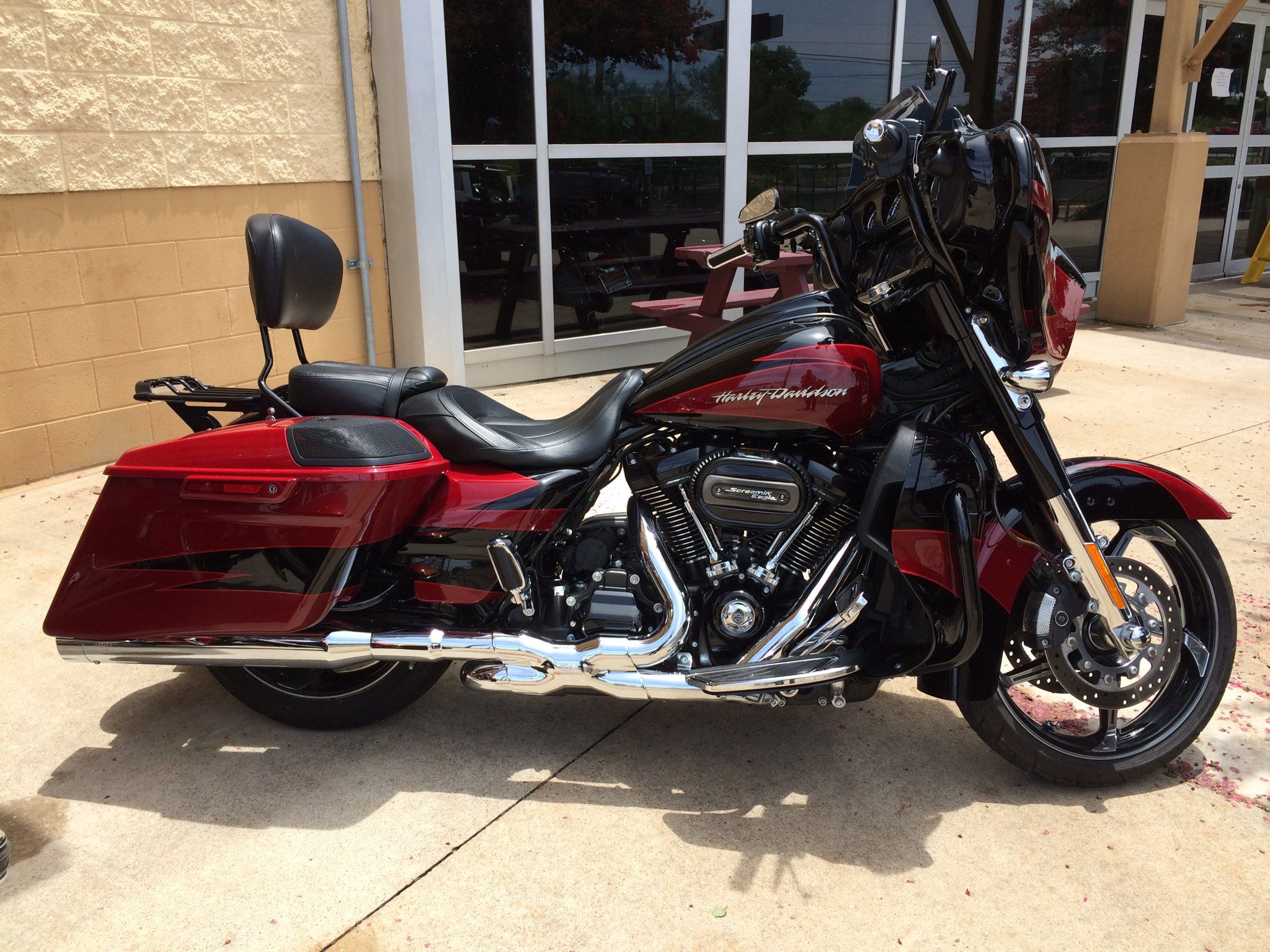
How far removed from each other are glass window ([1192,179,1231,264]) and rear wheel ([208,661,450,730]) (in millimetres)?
10995

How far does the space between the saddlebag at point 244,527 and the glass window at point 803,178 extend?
5492 millimetres

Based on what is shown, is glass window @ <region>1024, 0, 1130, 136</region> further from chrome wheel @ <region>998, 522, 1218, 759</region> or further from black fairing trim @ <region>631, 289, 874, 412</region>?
black fairing trim @ <region>631, 289, 874, 412</region>

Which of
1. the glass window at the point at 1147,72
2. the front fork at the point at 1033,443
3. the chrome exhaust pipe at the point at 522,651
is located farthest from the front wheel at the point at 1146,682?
the glass window at the point at 1147,72

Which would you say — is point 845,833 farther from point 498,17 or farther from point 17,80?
point 498,17

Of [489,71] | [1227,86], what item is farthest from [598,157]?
[1227,86]

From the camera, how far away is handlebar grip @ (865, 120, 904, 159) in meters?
2.12

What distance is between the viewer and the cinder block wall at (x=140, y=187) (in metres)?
4.44

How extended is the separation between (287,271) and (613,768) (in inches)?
60.7

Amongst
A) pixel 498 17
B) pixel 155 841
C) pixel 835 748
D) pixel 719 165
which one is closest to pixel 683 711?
pixel 835 748

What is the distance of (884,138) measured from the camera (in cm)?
212

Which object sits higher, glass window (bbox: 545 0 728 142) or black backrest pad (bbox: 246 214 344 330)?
glass window (bbox: 545 0 728 142)

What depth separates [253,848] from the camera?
2.38 m

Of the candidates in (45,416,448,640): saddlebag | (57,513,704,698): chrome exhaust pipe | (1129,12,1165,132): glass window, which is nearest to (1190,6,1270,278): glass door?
(1129,12,1165,132): glass window

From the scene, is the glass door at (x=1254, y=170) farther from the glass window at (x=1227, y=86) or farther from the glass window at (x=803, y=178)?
the glass window at (x=803, y=178)
